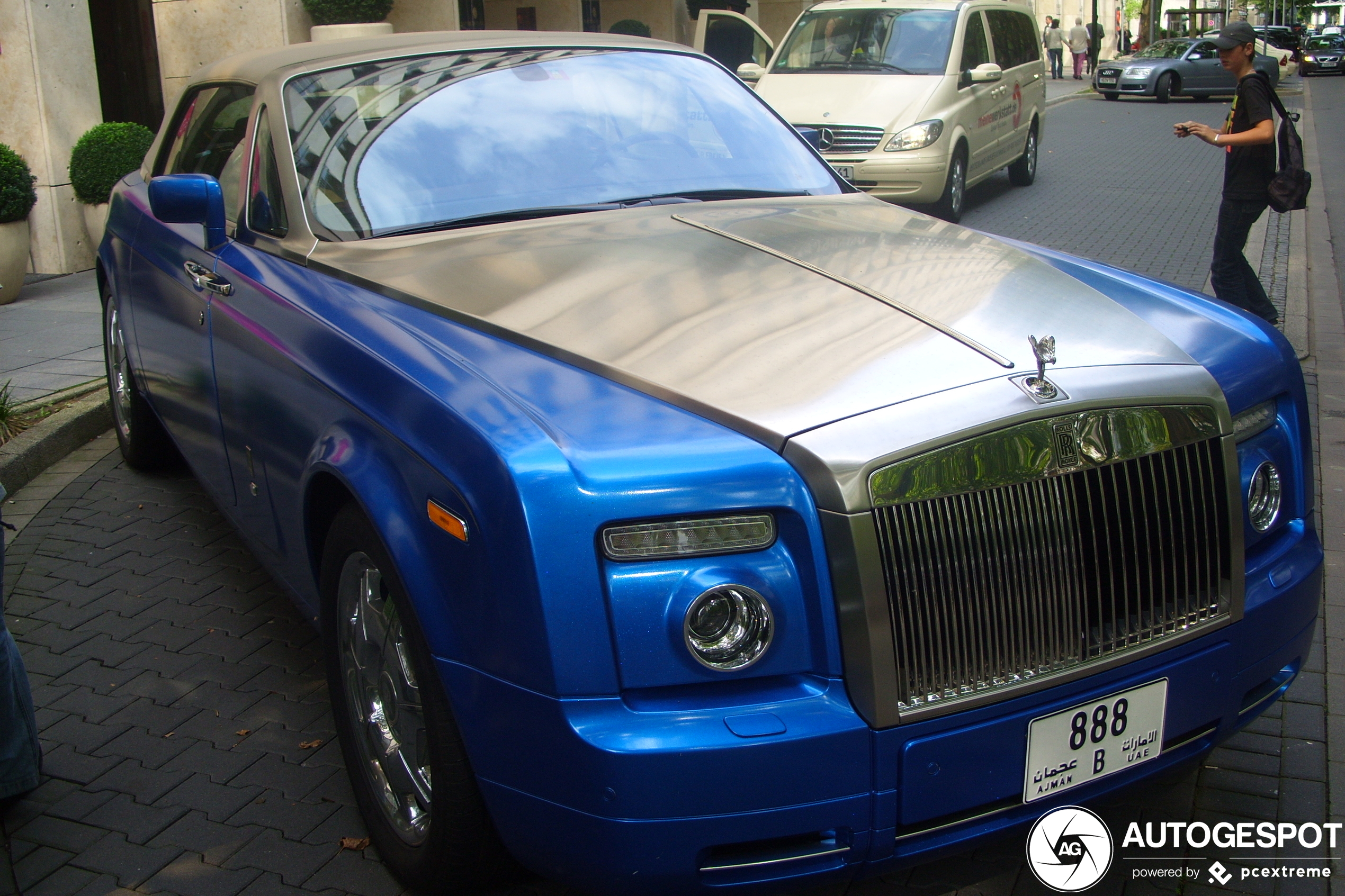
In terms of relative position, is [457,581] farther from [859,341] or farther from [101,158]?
[101,158]

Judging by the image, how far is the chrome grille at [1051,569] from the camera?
212cm

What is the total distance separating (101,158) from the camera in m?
10.4

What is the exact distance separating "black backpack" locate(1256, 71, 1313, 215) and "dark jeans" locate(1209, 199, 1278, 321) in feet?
0.71

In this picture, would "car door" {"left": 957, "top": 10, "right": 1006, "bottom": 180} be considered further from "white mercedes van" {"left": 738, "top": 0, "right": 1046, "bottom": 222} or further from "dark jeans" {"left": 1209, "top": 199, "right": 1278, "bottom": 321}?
"dark jeans" {"left": 1209, "top": 199, "right": 1278, "bottom": 321}

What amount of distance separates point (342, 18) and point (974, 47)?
780cm

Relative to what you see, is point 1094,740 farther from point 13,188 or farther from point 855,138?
point 855,138

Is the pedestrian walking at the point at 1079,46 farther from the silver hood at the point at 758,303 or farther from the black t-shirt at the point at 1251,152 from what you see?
the silver hood at the point at 758,303

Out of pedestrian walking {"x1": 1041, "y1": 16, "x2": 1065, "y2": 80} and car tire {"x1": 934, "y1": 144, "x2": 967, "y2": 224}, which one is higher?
pedestrian walking {"x1": 1041, "y1": 16, "x2": 1065, "y2": 80}

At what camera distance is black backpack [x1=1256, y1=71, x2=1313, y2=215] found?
702 cm

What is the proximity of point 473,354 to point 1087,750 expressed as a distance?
1.42 meters

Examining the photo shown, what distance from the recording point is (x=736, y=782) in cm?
202

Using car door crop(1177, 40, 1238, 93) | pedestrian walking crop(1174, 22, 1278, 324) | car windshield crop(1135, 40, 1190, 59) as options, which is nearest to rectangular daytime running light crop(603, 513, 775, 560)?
pedestrian walking crop(1174, 22, 1278, 324)

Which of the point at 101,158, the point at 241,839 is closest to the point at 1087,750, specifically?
the point at 241,839
